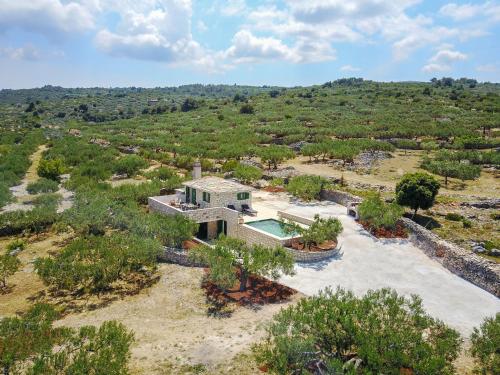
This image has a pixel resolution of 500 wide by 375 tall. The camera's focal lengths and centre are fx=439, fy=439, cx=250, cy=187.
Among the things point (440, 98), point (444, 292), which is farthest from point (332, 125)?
point (444, 292)

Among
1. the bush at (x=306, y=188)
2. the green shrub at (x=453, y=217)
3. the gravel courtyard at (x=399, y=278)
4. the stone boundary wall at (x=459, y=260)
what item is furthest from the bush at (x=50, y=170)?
the green shrub at (x=453, y=217)

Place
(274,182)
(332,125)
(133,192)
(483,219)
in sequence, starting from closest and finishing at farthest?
1. (483,219)
2. (133,192)
3. (274,182)
4. (332,125)

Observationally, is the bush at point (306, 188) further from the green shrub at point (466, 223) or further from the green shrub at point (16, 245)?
the green shrub at point (16, 245)

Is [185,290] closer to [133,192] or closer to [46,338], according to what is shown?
[46,338]

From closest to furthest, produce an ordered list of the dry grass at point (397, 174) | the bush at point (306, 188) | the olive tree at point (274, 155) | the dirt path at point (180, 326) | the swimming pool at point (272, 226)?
1. the dirt path at point (180, 326)
2. the swimming pool at point (272, 226)
3. the bush at point (306, 188)
4. the dry grass at point (397, 174)
5. the olive tree at point (274, 155)

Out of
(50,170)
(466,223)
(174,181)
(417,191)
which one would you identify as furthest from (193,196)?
(50,170)
